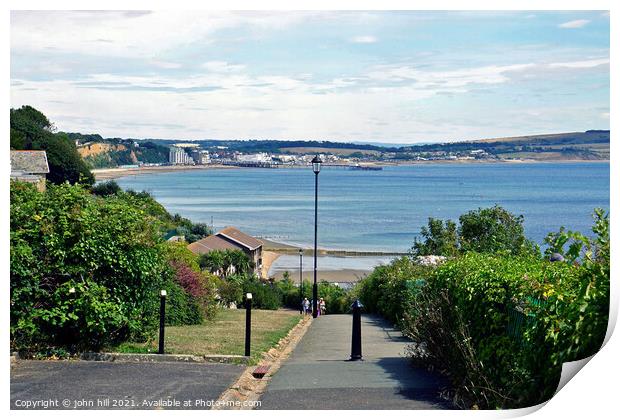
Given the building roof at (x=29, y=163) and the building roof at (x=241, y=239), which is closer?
the building roof at (x=29, y=163)

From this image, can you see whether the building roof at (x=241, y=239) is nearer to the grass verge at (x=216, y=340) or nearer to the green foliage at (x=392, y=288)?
the green foliage at (x=392, y=288)

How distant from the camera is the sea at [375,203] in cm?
7525

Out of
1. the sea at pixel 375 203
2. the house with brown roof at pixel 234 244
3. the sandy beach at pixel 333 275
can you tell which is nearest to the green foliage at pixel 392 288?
the sea at pixel 375 203

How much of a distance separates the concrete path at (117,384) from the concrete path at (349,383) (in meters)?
0.77

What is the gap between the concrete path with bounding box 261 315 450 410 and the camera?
8789 millimetres

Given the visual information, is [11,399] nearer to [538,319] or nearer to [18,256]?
[18,256]

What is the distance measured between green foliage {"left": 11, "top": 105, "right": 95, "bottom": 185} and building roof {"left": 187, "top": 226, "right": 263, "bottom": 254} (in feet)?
35.5

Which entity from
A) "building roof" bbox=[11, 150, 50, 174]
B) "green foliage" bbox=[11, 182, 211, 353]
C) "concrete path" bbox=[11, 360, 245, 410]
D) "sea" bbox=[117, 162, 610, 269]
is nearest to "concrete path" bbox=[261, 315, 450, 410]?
"concrete path" bbox=[11, 360, 245, 410]

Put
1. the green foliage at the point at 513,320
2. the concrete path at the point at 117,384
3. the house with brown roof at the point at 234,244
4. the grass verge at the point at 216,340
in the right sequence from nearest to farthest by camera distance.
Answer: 1. the green foliage at the point at 513,320
2. the concrete path at the point at 117,384
3. the grass verge at the point at 216,340
4. the house with brown roof at the point at 234,244

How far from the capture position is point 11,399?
8.77 meters

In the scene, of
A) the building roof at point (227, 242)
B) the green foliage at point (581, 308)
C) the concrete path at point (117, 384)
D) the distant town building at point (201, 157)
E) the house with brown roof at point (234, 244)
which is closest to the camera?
the green foliage at point (581, 308)

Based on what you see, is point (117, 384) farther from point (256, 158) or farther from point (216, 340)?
point (256, 158)

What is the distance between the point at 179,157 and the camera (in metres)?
69.2

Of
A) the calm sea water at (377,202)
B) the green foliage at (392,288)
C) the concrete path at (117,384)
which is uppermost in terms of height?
the concrete path at (117,384)
